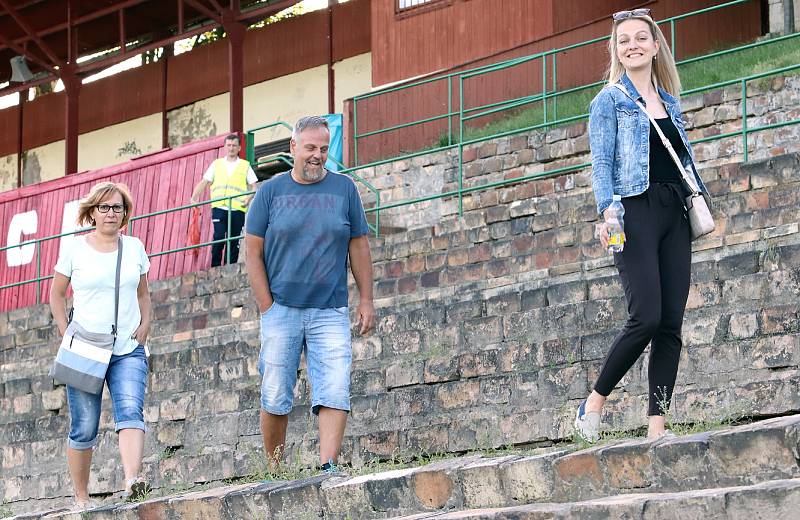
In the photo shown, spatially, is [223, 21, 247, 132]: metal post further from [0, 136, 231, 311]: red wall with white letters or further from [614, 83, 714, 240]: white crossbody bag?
[614, 83, 714, 240]: white crossbody bag

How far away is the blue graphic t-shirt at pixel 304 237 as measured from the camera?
733 cm

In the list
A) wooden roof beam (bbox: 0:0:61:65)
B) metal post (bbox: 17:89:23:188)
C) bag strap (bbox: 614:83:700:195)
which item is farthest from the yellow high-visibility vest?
metal post (bbox: 17:89:23:188)

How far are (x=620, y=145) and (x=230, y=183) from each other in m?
10.2

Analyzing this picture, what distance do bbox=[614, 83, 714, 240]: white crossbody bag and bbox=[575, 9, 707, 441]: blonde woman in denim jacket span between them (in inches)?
1.2

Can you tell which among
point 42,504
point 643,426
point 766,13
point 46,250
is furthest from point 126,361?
point 46,250

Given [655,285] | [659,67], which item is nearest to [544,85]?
[659,67]

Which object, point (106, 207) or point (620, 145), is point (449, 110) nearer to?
point (106, 207)

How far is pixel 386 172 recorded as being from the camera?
58.9 feet

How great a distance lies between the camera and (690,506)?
4.82 metres

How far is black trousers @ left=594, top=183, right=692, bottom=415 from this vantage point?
6129 mm

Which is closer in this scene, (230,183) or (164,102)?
(230,183)

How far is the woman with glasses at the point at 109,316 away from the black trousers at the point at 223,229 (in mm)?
8109

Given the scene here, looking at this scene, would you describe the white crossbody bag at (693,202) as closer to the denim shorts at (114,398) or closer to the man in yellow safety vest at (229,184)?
the denim shorts at (114,398)

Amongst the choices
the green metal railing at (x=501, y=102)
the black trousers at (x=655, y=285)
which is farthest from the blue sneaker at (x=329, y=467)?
the green metal railing at (x=501, y=102)
